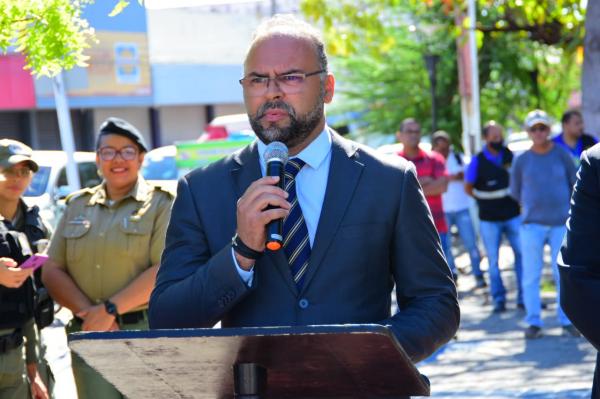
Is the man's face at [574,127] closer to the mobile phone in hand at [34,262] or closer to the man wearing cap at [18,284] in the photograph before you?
the man wearing cap at [18,284]

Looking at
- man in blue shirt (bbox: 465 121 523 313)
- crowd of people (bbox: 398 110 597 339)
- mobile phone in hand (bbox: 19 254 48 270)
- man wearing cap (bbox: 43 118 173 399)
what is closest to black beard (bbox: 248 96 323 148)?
mobile phone in hand (bbox: 19 254 48 270)

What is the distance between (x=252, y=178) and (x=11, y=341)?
233cm

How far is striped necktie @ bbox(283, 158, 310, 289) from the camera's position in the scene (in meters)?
3.12

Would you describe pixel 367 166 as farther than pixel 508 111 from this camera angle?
No

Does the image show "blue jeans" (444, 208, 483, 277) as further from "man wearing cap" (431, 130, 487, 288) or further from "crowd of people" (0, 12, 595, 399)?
"crowd of people" (0, 12, 595, 399)

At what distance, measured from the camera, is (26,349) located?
17.6 ft

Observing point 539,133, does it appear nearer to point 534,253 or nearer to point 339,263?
point 534,253

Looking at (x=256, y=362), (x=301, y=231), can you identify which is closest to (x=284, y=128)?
(x=301, y=231)

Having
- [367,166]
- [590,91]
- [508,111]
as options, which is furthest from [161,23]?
[367,166]

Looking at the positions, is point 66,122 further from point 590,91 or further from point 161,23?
point 161,23

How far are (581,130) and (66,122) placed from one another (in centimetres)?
617

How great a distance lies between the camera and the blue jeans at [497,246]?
1236cm

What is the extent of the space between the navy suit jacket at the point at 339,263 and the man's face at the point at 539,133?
7687mm

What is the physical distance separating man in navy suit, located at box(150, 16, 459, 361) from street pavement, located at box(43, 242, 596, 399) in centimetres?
481
